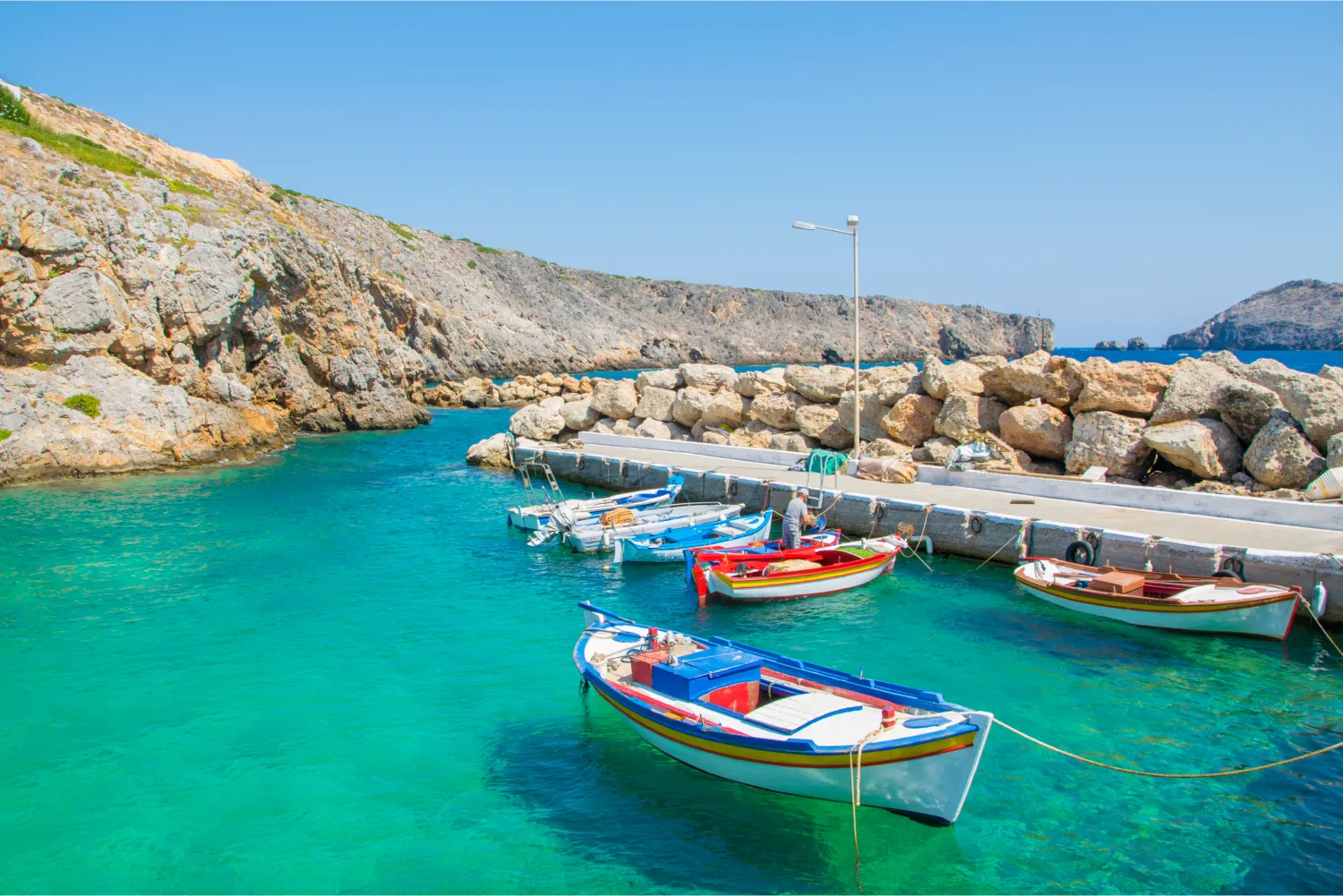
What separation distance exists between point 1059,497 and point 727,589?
9.97 metres

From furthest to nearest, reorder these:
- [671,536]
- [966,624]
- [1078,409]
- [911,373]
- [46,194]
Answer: [46,194]
[911,373]
[1078,409]
[671,536]
[966,624]

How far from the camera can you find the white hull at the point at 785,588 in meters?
18.1

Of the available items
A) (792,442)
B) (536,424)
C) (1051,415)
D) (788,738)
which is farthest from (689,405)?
(788,738)

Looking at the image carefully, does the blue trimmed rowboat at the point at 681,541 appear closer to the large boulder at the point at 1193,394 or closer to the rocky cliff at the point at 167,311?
the large boulder at the point at 1193,394

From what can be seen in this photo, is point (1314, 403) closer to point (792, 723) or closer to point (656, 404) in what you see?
point (792, 723)

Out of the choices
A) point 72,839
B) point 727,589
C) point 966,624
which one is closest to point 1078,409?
point 966,624

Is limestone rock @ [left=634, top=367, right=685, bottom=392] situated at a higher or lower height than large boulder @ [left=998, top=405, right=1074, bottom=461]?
higher

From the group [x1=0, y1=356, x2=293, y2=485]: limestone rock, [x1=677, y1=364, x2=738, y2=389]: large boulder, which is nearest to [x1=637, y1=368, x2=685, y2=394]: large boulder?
[x1=677, y1=364, x2=738, y2=389]: large boulder

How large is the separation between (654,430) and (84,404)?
74.6 feet

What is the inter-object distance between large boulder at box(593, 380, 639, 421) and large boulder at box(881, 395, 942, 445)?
13720 mm

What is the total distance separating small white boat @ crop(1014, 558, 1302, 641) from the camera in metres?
14.9

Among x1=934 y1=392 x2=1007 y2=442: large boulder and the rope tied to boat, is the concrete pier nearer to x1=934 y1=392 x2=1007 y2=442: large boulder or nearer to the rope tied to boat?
x1=934 y1=392 x2=1007 y2=442: large boulder

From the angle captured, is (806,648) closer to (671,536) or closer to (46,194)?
(671,536)

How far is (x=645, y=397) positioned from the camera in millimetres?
38531
